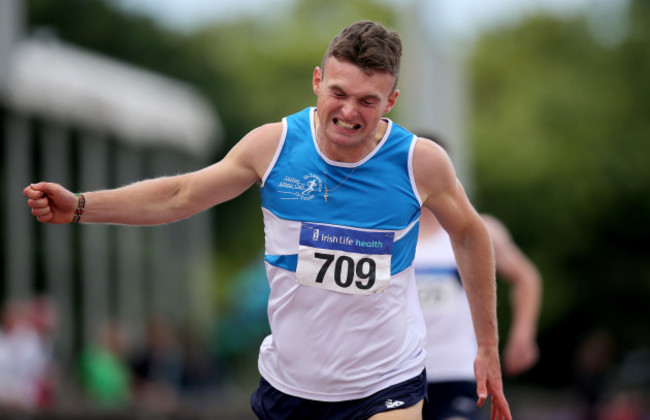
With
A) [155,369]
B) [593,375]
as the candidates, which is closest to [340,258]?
[155,369]

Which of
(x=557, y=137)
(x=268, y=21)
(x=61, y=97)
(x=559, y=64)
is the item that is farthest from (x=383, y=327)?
(x=268, y=21)

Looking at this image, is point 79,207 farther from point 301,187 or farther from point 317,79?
point 317,79

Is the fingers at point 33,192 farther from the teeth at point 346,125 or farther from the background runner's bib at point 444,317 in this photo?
the background runner's bib at point 444,317

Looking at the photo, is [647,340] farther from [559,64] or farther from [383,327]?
[383,327]

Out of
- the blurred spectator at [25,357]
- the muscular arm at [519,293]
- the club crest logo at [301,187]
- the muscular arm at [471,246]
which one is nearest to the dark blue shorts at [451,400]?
the muscular arm at [519,293]

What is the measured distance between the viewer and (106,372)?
1638 centimetres

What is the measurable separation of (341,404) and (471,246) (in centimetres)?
93

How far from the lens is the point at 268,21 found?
6625cm

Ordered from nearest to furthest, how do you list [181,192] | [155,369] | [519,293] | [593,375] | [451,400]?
1. [181,192]
2. [451,400]
3. [519,293]
4. [155,369]
5. [593,375]

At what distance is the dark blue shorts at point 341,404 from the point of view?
525cm

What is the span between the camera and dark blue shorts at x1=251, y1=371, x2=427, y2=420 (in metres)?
5.25

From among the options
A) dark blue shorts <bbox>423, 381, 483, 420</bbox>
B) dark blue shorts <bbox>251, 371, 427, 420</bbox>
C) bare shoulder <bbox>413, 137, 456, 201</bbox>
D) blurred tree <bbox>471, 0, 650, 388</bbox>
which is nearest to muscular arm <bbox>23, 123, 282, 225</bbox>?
bare shoulder <bbox>413, 137, 456, 201</bbox>

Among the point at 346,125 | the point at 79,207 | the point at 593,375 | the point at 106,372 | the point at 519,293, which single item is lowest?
the point at 593,375

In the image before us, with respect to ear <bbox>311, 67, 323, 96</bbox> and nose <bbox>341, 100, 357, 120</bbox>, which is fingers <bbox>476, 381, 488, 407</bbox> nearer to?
nose <bbox>341, 100, 357, 120</bbox>
